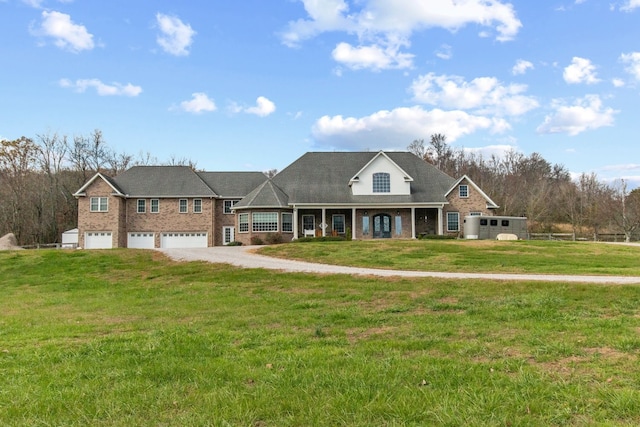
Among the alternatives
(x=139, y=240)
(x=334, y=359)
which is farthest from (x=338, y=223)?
(x=334, y=359)

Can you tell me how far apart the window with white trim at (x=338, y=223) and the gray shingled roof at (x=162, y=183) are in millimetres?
10580

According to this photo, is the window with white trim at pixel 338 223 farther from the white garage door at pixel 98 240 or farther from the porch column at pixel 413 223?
the white garage door at pixel 98 240

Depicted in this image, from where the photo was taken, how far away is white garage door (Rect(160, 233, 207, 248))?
3756cm

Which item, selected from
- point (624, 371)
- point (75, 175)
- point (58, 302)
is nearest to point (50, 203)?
point (75, 175)

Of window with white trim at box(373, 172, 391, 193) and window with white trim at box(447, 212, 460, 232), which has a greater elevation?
window with white trim at box(373, 172, 391, 193)

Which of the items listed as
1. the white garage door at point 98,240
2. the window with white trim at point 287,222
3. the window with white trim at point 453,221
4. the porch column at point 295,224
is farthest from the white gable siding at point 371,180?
the white garage door at point 98,240

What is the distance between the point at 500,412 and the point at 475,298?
6.43 meters

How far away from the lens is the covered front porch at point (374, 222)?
3488cm

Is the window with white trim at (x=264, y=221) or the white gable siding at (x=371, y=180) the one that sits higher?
the white gable siding at (x=371, y=180)

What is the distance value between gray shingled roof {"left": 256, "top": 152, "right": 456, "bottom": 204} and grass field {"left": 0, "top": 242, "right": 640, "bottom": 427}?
2355cm

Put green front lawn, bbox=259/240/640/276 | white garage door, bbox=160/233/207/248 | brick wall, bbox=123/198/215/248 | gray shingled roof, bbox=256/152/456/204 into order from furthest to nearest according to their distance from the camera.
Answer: white garage door, bbox=160/233/207/248 → brick wall, bbox=123/198/215/248 → gray shingled roof, bbox=256/152/456/204 → green front lawn, bbox=259/240/640/276

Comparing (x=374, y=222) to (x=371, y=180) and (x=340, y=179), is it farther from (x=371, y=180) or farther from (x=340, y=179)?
(x=340, y=179)

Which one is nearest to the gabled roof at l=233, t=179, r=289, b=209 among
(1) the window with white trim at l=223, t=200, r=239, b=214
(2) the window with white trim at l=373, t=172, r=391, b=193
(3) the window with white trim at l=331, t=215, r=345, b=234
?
(3) the window with white trim at l=331, t=215, r=345, b=234

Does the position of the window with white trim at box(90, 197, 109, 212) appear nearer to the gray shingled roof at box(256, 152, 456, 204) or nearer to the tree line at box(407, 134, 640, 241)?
the gray shingled roof at box(256, 152, 456, 204)
